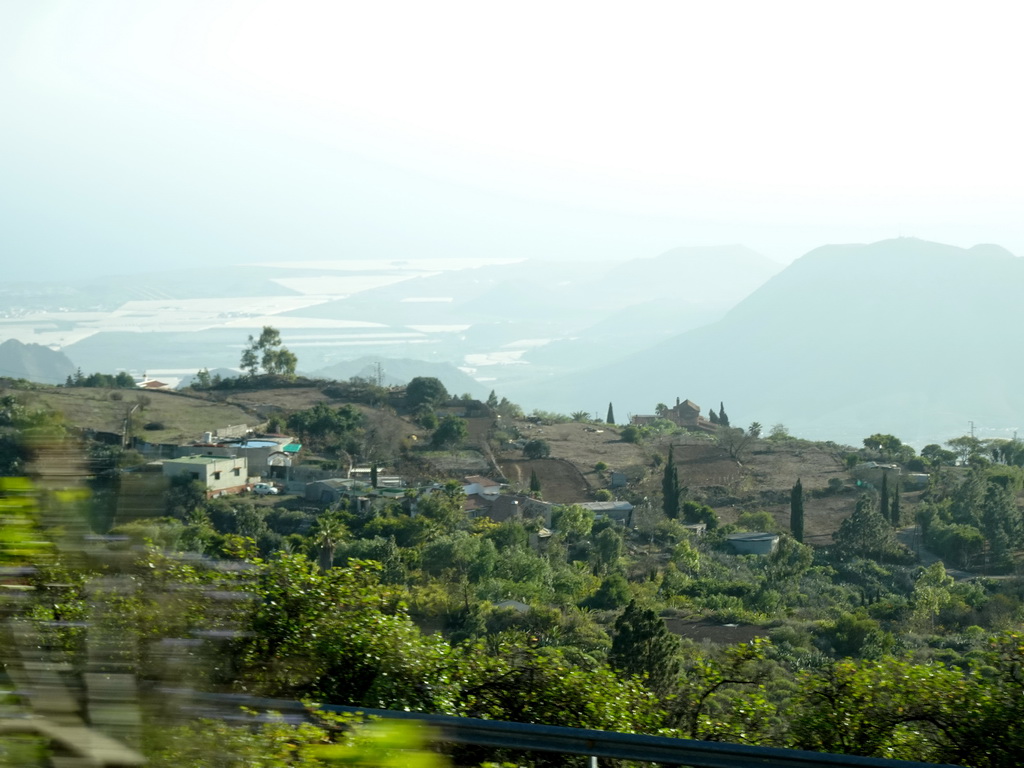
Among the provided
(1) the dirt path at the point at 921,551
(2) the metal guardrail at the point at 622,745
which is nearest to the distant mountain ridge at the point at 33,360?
(1) the dirt path at the point at 921,551

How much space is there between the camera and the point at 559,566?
763 inches

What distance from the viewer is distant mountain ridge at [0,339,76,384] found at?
58688 millimetres

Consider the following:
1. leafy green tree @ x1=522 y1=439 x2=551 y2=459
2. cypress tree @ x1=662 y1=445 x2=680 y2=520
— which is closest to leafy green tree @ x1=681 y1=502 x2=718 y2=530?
cypress tree @ x1=662 y1=445 x2=680 y2=520

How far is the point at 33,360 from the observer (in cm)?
6278

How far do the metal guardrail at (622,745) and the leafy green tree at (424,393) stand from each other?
37.4 meters

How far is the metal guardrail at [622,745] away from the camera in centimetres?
228

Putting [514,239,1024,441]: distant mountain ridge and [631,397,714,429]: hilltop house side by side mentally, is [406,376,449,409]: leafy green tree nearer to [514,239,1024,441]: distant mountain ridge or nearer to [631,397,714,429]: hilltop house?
[631,397,714,429]: hilltop house

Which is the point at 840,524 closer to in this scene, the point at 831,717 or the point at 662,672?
the point at 662,672

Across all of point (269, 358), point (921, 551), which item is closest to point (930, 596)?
point (921, 551)

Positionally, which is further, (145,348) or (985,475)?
(145,348)

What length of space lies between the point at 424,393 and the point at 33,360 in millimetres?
35342

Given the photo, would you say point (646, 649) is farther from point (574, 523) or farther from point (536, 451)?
point (536, 451)

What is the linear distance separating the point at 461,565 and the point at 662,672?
1029 centimetres

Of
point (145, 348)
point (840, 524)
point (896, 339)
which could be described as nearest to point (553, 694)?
point (840, 524)
